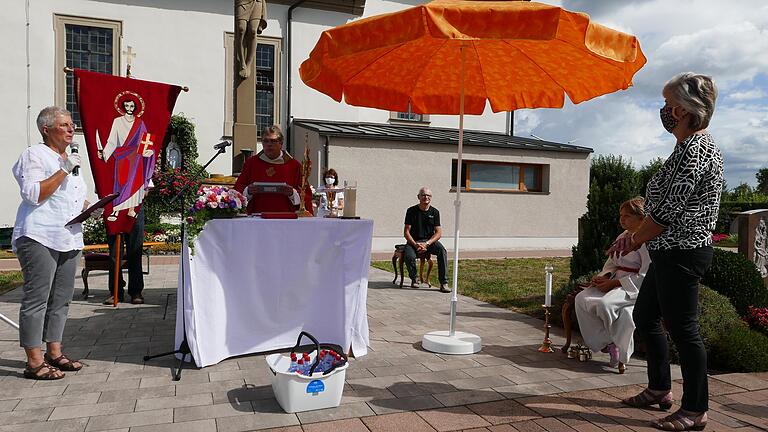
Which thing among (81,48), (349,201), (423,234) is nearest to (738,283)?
(349,201)

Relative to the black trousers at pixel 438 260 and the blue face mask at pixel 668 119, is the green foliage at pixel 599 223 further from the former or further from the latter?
the blue face mask at pixel 668 119

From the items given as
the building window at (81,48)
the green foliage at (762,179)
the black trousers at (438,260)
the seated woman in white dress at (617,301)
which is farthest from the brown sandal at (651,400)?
the green foliage at (762,179)

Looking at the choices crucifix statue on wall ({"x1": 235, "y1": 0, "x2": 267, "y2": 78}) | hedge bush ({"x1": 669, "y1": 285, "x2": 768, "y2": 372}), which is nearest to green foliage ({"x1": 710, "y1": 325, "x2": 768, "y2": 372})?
hedge bush ({"x1": 669, "y1": 285, "x2": 768, "y2": 372})

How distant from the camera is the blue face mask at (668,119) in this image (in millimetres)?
3186

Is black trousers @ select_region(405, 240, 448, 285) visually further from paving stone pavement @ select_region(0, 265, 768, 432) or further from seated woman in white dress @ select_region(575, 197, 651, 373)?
seated woman in white dress @ select_region(575, 197, 651, 373)

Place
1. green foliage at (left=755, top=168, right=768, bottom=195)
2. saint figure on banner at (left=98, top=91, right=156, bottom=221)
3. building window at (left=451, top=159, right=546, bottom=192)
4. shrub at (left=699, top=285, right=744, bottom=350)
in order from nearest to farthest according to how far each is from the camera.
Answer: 1. shrub at (left=699, top=285, right=744, bottom=350)
2. saint figure on banner at (left=98, top=91, right=156, bottom=221)
3. building window at (left=451, top=159, right=546, bottom=192)
4. green foliage at (left=755, top=168, right=768, bottom=195)

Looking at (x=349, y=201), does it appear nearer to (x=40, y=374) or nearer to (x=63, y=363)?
Answer: (x=63, y=363)

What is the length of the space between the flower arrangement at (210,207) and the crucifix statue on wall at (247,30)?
7981 mm

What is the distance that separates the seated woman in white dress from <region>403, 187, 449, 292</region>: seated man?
396 cm

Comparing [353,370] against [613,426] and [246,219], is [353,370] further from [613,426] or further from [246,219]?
[613,426]

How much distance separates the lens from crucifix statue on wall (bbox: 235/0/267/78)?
11.3m

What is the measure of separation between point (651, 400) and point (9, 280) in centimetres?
919

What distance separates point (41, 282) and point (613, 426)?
3833 mm

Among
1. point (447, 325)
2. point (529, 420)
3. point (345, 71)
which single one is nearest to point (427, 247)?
point (447, 325)
